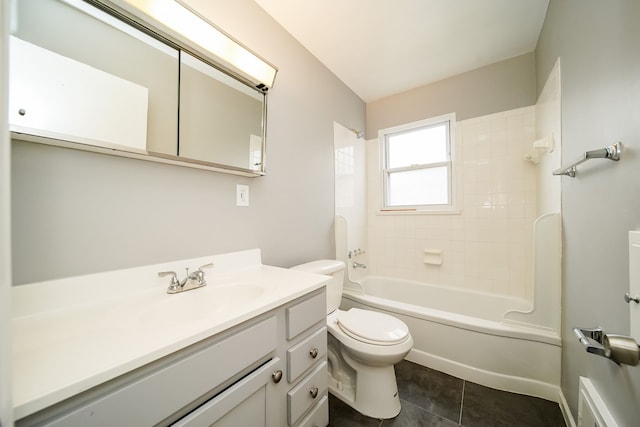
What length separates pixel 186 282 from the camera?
0.94m

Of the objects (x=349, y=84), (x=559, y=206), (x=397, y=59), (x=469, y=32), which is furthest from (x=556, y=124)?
(x=349, y=84)

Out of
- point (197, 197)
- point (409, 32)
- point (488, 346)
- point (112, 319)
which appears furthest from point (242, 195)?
point (488, 346)

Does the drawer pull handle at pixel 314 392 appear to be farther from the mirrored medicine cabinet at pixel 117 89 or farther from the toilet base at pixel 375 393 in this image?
the mirrored medicine cabinet at pixel 117 89

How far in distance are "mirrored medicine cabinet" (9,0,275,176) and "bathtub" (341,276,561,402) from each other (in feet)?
5.40

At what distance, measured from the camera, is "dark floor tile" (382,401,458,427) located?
119 cm

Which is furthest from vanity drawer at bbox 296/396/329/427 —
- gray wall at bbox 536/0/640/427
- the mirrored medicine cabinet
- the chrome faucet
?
the mirrored medicine cabinet

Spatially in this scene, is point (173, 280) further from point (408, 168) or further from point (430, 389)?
point (408, 168)

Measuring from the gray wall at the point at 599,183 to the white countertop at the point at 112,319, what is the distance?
1072 millimetres

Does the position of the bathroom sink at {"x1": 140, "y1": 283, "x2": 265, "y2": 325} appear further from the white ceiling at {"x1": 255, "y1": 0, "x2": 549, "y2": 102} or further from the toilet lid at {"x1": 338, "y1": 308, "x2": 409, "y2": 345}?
the white ceiling at {"x1": 255, "y1": 0, "x2": 549, "y2": 102}

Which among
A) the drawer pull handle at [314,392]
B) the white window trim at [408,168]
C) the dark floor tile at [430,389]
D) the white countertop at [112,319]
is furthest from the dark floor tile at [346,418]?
the white window trim at [408,168]

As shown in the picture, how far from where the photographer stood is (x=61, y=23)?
2.37 feet

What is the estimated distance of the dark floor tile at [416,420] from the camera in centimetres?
119

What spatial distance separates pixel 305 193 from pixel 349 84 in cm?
134

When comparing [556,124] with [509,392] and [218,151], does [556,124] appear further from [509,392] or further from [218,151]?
[218,151]
